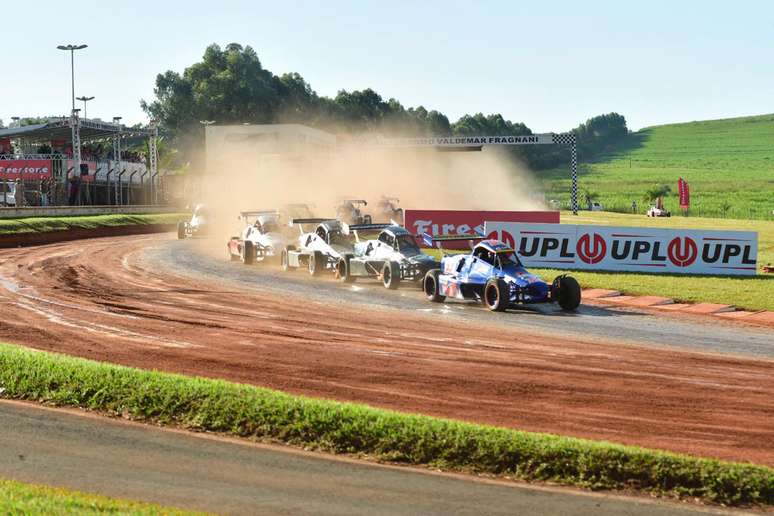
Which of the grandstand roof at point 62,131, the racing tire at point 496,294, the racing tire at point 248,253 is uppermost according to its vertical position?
the grandstand roof at point 62,131

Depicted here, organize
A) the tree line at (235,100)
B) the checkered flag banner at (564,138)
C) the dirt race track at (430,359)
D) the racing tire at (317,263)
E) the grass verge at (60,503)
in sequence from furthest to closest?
the tree line at (235,100) < the checkered flag banner at (564,138) < the racing tire at (317,263) < the dirt race track at (430,359) < the grass verge at (60,503)

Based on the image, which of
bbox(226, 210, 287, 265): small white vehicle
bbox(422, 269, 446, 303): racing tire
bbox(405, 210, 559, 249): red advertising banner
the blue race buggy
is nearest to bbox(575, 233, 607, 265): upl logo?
bbox(405, 210, 559, 249): red advertising banner

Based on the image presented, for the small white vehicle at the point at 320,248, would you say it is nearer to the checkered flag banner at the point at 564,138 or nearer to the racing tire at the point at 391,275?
the racing tire at the point at 391,275

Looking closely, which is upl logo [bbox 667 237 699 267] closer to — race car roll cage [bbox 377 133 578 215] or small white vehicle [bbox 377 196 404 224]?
small white vehicle [bbox 377 196 404 224]


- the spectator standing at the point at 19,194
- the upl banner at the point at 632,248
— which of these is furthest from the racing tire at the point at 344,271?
the spectator standing at the point at 19,194

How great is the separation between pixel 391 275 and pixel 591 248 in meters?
7.87

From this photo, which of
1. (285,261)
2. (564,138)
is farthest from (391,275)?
(564,138)

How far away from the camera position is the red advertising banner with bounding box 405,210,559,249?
3531 cm

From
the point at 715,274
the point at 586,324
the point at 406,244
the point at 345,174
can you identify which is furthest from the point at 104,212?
the point at 586,324

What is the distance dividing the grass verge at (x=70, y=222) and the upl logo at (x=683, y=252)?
27812mm

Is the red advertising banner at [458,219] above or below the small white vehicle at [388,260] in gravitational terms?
above

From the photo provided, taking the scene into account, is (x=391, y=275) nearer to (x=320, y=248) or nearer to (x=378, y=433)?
(x=320, y=248)

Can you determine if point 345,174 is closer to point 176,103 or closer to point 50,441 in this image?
point 50,441

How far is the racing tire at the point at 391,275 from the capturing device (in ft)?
76.9
